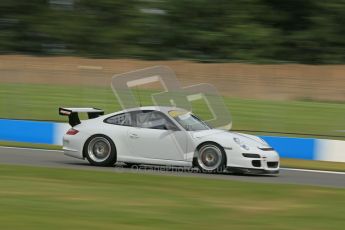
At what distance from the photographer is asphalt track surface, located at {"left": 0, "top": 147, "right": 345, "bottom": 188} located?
1192 cm

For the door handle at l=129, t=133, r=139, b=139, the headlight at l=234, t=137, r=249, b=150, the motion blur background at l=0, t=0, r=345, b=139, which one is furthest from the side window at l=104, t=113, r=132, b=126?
the motion blur background at l=0, t=0, r=345, b=139

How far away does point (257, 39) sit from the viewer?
34219 millimetres

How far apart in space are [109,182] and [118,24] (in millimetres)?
27441

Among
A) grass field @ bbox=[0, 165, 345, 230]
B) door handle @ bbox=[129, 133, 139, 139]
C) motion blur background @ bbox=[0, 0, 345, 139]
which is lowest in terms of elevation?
grass field @ bbox=[0, 165, 345, 230]

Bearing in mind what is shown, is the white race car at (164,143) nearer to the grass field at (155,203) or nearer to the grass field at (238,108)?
the grass field at (155,203)

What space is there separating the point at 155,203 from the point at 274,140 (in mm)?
8664

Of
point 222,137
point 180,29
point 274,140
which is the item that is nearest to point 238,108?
point 274,140

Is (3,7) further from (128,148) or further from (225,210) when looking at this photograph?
(225,210)

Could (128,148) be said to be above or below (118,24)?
below

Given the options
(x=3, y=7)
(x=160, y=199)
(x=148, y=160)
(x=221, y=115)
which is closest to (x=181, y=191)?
(x=160, y=199)

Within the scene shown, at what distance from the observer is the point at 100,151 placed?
512 inches

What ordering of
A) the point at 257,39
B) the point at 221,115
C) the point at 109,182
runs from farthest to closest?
the point at 257,39 → the point at 221,115 → the point at 109,182

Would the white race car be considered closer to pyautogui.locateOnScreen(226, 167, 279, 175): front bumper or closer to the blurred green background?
pyautogui.locateOnScreen(226, 167, 279, 175): front bumper

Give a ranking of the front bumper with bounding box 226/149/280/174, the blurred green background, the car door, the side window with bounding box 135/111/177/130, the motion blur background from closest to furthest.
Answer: the front bumper with bounding box 226/149/280/174 < the car door < the side window with bounding box 135/111/177/130 < the motion blur background < the blurred green background
